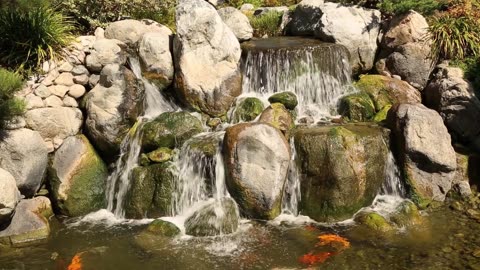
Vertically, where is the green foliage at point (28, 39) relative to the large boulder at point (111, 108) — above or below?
above

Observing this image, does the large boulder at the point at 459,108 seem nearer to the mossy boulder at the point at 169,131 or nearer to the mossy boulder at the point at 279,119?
the mossy boulder at the point at 279,119

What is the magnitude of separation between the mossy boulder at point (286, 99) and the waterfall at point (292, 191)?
6.67 ft

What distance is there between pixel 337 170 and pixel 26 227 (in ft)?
20.5

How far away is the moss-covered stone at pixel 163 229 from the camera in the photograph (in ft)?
29.3

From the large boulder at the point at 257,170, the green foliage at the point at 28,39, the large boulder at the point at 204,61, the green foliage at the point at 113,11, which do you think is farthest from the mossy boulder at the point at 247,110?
the green foliage at the point at 28,39

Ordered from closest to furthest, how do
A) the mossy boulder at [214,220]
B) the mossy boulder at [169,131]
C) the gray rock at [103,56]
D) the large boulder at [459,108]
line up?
1. the mossy boulder at [214,220]
2. the mossy boulder at [169,131]
3. the gray rock at [103,56]
4. the large boulder at [459,108]

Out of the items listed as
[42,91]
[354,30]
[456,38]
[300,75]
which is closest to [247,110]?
[300,75]

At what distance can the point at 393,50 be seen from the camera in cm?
1322

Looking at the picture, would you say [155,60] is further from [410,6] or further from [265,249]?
[410,6]

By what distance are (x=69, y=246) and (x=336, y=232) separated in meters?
5.01

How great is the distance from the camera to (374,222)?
9.12 m

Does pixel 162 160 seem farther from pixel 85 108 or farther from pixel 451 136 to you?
pixel 451 136

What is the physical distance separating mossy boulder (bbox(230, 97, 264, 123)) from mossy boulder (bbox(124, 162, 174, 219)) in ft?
7.57

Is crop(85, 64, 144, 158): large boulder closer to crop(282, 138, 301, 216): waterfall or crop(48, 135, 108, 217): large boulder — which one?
crop(48, 135, 108, 217): large boulder
